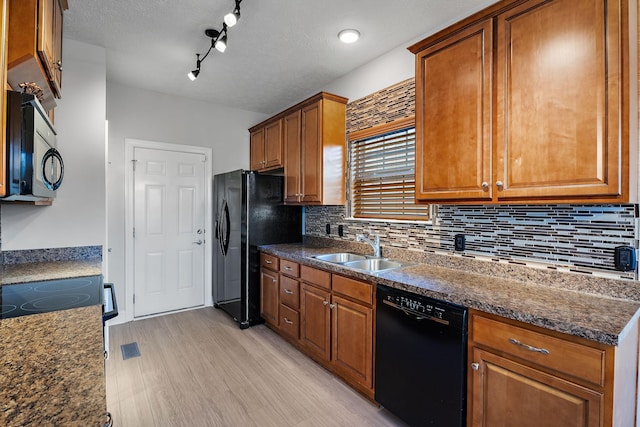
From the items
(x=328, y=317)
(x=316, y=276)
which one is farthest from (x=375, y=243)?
(x=328, y=317)

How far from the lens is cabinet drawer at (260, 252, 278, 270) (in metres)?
3.20

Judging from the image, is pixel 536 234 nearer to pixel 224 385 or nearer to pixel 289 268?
pixel 289 268

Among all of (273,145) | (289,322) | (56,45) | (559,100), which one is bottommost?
(289,322)

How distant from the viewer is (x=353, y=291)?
7.32 feet

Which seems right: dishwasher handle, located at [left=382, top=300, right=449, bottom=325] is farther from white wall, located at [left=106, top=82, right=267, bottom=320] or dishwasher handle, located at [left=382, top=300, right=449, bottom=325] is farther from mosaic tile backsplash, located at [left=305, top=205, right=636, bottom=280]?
white wall, located at [left=106, top=82, right=267, bottom=320]

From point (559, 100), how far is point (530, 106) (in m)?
0.12

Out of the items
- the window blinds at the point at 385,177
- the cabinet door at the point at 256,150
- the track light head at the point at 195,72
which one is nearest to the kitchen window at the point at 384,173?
the window blinds at the point at 385,177

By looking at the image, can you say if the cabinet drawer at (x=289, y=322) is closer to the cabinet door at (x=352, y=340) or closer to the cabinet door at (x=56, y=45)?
the cabinet door at (x=352, y=340)

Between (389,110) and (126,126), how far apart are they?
2833 millimetres

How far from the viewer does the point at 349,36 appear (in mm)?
2521

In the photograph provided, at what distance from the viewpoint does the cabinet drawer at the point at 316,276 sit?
248 centimetres

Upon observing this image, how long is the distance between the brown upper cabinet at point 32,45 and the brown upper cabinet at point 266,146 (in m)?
2.20

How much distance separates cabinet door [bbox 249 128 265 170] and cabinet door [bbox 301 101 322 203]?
3.09 ft

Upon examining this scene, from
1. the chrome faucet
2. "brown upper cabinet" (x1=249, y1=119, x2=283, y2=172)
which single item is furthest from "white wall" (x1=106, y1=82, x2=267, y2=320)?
the chrome faucet
